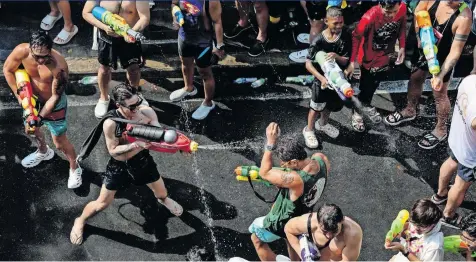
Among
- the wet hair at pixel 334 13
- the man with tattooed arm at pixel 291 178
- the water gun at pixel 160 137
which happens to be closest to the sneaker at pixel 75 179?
the water gun at pixel 160 137

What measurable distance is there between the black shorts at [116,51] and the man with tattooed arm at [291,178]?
247 cm

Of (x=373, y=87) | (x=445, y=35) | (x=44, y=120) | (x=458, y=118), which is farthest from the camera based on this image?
(x=373, y=87)

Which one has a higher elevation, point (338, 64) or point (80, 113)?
point (338, 64)

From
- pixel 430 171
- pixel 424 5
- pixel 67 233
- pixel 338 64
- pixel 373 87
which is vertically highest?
pixel 424 5

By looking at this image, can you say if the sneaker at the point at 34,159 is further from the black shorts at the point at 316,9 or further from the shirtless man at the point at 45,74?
the black shorts at the point at 316,9

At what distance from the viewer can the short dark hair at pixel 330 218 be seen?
527cm

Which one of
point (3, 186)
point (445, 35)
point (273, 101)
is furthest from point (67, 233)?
point (445, 35)

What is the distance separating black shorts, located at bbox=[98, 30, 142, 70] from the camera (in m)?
7.57

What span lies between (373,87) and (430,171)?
1.21 m

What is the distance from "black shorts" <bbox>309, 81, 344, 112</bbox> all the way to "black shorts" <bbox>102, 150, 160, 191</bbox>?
209cm

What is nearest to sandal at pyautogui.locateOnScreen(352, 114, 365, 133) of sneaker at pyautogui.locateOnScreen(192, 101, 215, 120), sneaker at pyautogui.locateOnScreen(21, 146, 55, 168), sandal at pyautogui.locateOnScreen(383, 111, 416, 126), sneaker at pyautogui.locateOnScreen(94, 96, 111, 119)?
sandal at pyautogui.locateOnScreen(383, 111, 416, 126)

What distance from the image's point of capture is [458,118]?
6.39 meters

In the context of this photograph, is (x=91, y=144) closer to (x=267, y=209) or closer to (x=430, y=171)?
(x=267, y=209)

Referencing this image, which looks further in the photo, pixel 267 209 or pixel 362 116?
pixel 362 116
